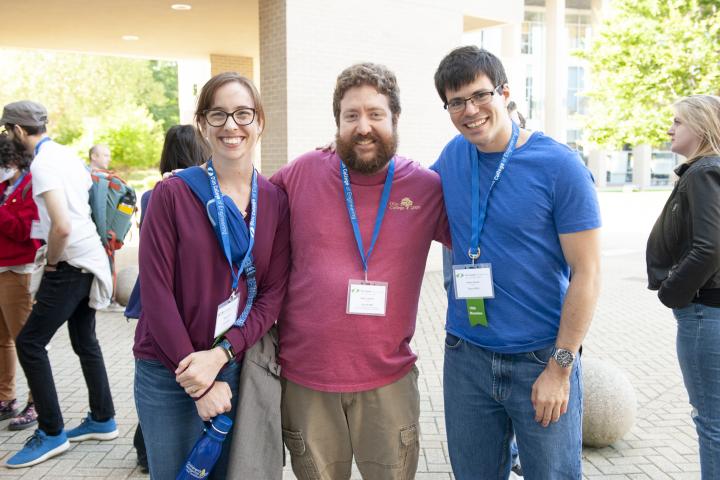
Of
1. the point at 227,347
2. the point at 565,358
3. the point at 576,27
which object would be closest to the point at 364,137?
the point at 227,347

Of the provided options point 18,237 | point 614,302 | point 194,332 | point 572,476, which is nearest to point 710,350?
point 572,476

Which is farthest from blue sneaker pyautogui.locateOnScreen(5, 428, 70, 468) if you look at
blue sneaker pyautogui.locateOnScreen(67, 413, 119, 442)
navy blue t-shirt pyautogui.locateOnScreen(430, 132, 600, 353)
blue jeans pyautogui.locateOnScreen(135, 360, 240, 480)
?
navy blue t-shirt pyautogui.locateOnScreen(430, 132, 600, 353)

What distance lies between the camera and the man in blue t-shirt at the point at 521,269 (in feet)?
7.63

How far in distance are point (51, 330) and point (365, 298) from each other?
8.55ft

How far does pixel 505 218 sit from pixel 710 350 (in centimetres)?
157

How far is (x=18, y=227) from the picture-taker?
4434mm

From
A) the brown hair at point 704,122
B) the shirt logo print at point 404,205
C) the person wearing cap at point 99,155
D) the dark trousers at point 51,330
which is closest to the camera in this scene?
the shirt logo print at point 404,205

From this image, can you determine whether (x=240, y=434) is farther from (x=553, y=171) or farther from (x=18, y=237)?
(x=18, y=237)

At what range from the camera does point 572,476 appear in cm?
243

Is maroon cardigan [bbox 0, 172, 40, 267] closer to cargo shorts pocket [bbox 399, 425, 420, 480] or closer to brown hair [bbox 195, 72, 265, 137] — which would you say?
brown hair [bbox 195, 72, 265, 137]

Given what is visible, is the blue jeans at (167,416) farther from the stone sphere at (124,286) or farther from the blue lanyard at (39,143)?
the stone sphere at (124,286)

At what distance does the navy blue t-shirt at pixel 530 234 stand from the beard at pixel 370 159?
41cm

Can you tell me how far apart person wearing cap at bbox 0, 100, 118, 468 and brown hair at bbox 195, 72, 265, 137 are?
189cm

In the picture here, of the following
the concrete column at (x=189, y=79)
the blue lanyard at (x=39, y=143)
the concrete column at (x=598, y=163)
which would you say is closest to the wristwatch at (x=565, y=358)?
the blue lanyard at (x=39, y=143)
